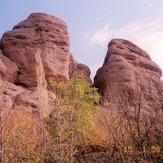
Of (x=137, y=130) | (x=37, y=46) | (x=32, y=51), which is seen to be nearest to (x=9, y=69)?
(x=32, y=51)

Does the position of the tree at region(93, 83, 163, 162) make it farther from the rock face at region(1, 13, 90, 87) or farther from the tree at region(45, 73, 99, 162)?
the rock face at region(1, 13, 90, 87)

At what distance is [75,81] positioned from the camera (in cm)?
2412

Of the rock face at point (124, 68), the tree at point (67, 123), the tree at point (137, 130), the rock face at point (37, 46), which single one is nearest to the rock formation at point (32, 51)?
the rock face at point (37, 46)

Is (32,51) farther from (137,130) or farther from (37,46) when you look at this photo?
(137,130)

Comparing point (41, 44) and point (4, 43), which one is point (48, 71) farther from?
point (4, 43)

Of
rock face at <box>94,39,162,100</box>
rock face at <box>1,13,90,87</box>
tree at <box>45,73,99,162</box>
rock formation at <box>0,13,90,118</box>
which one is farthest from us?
rock face at <box>94,39,162,100</box>

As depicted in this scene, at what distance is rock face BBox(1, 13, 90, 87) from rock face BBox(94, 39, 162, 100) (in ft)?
13.5

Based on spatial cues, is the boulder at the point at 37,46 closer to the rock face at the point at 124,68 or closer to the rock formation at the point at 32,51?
the rock formation at the point at 32,51

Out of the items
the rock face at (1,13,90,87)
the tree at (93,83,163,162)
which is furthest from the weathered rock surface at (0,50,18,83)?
the tree at (93,83,163,162)

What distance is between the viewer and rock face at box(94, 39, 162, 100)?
1221 inches

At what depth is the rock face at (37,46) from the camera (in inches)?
1180

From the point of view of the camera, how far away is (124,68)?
1271 inches

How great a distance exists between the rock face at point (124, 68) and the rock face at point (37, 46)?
4.10 m

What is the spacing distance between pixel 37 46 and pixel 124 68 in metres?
8.58
